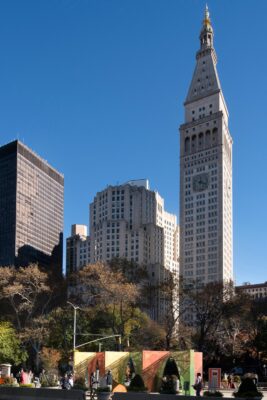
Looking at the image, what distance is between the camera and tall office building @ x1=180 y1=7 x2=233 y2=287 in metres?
156

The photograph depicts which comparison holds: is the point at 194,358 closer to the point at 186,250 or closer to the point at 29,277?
the point at 29,277

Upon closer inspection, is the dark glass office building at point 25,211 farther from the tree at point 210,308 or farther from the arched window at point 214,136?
→ the tree at point 210,308

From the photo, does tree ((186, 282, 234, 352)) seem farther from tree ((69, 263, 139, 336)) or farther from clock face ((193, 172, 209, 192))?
clock face ((193, 172, 209, 192))

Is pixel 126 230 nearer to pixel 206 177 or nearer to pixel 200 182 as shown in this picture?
pixel 200 182

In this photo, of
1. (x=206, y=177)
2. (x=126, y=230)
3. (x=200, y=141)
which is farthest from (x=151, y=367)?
(x=126, y=230)

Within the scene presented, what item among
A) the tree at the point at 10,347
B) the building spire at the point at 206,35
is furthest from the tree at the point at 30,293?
the building spire at the point at 206,35

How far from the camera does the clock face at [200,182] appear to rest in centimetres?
16162

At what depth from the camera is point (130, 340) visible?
77.7 m

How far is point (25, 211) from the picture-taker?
179750mm

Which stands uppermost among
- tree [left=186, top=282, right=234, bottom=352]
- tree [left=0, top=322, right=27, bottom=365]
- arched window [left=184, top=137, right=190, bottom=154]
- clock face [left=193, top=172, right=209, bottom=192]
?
arched window [left=184, top=137, right=190, bottom=154]

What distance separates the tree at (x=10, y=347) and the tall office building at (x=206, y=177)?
8220cm

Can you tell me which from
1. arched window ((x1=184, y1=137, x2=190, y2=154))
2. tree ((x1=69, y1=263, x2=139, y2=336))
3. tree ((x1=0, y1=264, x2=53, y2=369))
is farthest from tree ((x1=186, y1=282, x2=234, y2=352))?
arched window ((x1=184, y1=137, x2=190, y2=154))

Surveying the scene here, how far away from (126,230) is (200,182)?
29816mm

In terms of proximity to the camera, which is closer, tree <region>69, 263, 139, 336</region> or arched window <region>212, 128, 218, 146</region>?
tree <region>69, 263, 139, 336</region>
